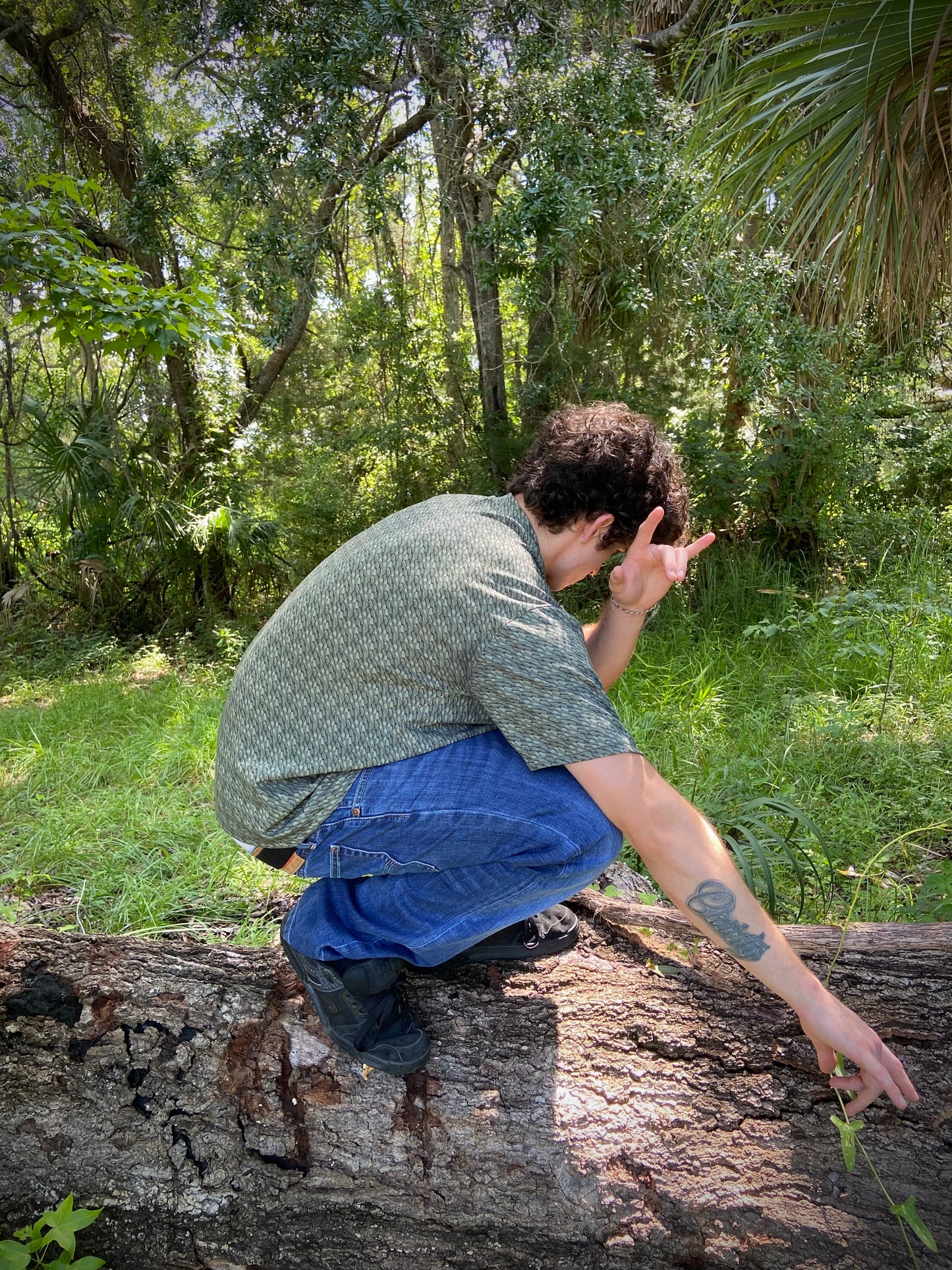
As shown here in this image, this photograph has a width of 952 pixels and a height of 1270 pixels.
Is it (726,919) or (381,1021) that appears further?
(381,1021)

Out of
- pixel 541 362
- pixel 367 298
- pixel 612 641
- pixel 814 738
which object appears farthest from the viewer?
pixel 367 298

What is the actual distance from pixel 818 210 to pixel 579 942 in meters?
2.80

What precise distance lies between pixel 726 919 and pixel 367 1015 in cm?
64

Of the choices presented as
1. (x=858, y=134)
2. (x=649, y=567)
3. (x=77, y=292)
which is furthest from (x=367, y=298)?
(x=649, y=567)

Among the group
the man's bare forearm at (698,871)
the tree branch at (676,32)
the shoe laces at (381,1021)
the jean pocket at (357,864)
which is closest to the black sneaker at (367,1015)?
the shoe laces at (381,1021)

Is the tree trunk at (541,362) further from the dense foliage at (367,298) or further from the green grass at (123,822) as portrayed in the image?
the green grass at (123,822)

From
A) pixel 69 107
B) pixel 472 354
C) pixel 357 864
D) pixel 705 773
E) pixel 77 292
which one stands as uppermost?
pixel 69 107

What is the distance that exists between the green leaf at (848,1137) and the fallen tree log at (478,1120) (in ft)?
0.22

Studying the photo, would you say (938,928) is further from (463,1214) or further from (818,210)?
(818,210)

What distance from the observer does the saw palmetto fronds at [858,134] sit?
2.82m

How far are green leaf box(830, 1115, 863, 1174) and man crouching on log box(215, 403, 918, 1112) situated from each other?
2.2 inches

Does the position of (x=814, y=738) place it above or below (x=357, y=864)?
below

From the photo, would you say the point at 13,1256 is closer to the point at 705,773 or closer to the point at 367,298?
the point at 705,773

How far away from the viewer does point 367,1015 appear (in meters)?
1.50
